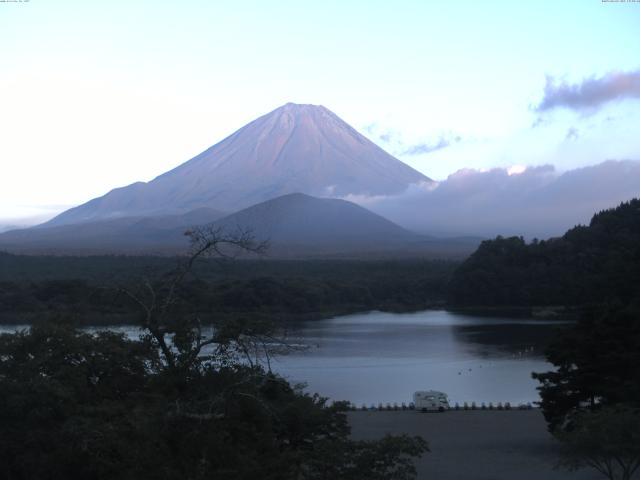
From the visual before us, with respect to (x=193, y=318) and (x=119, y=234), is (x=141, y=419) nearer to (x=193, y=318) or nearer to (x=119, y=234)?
(x=193, y=318)

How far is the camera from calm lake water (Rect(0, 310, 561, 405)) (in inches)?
595

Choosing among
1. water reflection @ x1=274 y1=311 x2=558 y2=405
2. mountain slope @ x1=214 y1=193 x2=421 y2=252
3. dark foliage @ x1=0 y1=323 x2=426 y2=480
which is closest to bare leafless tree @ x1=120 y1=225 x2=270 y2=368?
dark foliage @ x1=0 y1=323 x2=426 y2=480

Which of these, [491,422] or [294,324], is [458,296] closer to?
[294,324]

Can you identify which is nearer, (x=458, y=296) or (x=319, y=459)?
(x=319, y=459)

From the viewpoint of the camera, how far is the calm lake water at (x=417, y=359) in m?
15.1

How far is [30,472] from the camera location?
16.0 ft

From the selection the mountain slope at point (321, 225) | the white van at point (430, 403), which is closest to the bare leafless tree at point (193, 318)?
the white van at point (430, 403)

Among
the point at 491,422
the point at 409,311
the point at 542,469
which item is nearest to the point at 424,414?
the point at 491,422

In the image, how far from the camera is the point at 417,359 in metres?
19.4

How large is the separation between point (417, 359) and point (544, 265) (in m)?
15.9

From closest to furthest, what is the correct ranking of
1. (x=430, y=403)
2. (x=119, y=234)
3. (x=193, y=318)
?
(x=193, y=318), (x=430, y=403), (x=119, y=234)

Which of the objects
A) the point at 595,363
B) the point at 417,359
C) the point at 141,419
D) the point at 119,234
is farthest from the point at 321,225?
the point at 141,419

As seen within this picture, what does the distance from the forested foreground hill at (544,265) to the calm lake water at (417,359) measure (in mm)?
4184

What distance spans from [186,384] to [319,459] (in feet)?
2.78
